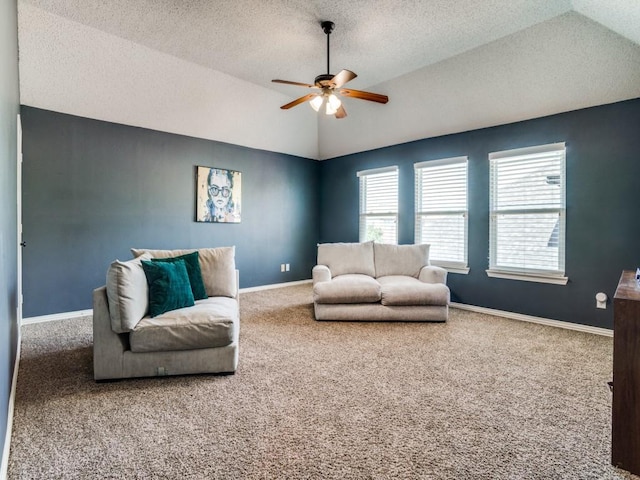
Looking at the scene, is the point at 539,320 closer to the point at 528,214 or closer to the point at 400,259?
the point at 528,214

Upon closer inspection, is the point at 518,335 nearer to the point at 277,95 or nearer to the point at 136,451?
the point at 136,451

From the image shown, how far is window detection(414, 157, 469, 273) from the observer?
483cm

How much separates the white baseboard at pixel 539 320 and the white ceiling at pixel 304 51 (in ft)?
7.99

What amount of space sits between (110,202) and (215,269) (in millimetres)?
2201

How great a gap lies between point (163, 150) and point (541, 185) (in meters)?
5.01

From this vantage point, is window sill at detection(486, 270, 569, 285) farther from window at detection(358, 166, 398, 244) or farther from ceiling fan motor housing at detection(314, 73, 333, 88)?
ceiling fan motor housing at detection(314, 73, 333, 88)

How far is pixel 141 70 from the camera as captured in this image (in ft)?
13.5

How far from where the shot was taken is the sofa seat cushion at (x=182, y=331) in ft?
7.95

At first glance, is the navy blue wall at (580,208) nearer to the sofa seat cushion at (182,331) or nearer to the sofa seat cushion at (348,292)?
the sofa seat cushion at (348,292)

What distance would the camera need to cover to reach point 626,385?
5.01ft

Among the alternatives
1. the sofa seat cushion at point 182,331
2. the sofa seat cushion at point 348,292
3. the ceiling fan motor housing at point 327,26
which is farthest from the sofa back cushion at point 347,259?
the ceiling fan motor housing at point 327,26

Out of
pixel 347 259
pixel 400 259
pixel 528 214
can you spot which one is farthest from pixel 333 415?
pixel 528 214

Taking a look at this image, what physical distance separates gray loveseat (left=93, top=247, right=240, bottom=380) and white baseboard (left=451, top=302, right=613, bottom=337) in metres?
3.43

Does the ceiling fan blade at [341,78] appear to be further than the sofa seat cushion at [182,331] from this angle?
Yes
